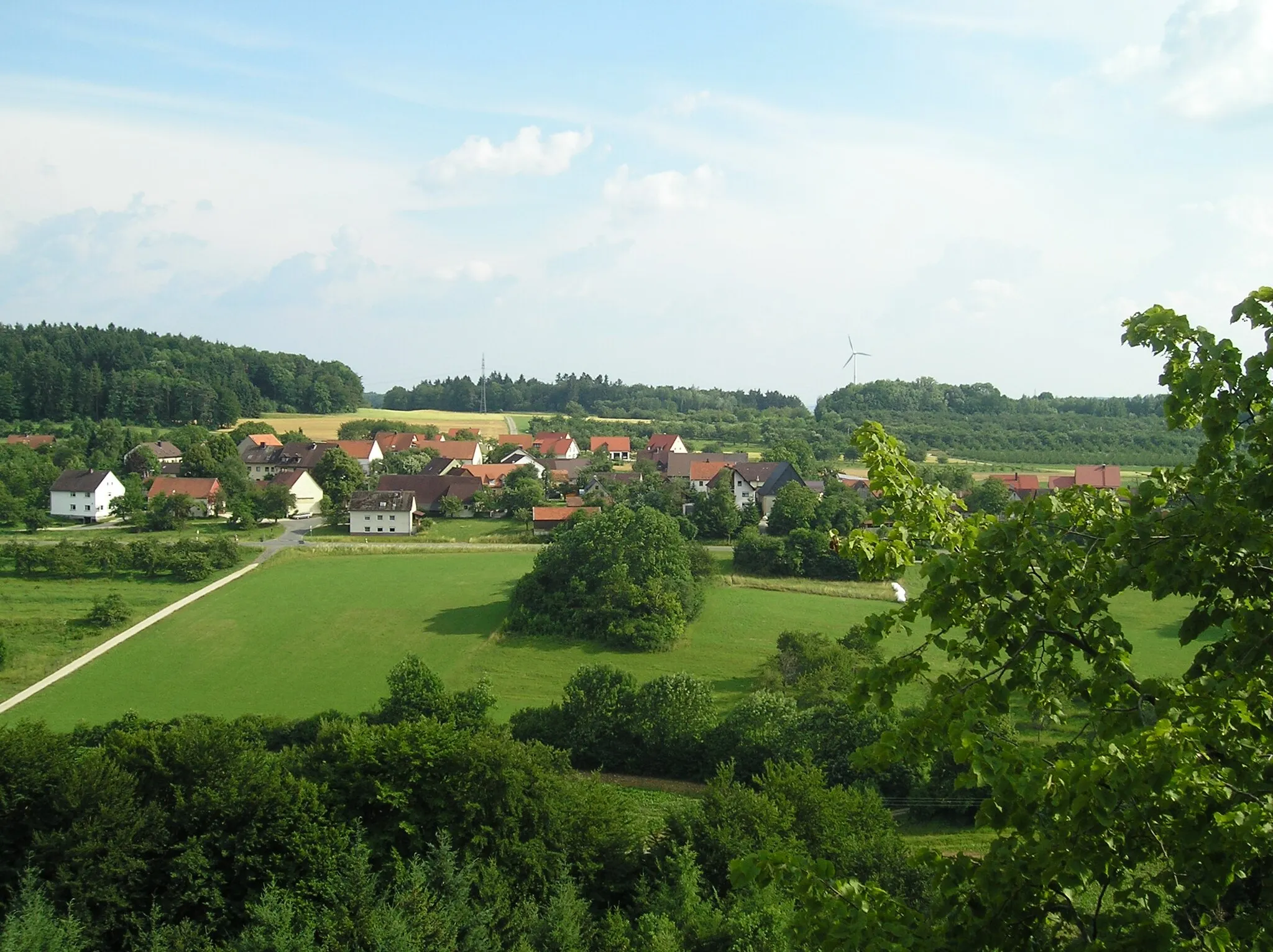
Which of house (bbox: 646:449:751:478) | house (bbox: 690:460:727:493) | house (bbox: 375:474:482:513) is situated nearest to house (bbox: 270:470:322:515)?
house (bbox: 375:474:482:513)

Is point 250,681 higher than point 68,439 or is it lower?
lower

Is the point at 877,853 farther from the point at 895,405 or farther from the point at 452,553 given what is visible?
the point at 895,405

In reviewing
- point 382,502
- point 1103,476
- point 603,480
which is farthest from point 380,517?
point 1103,476

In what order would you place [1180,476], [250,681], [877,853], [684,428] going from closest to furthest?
1. [1180,476]
2. [877,853]
3. [250,681]
4. [684,428]

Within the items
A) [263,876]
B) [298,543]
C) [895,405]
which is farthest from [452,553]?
[895,405]

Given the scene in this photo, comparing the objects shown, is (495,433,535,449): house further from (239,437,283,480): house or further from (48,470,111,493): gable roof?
(48,470,111,493): gable roof

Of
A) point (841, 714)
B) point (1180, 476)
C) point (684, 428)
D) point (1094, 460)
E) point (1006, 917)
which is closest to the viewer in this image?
point (1006, 917)

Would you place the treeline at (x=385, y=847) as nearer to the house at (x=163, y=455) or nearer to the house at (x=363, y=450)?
the house at (x=163, y=455)
